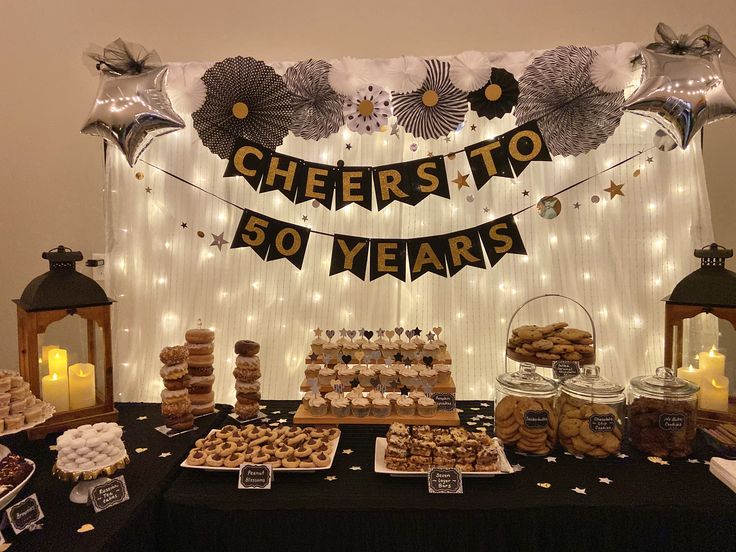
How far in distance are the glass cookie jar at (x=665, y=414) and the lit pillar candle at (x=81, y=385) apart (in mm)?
1937

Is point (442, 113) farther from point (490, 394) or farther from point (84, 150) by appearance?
point (84, 150)

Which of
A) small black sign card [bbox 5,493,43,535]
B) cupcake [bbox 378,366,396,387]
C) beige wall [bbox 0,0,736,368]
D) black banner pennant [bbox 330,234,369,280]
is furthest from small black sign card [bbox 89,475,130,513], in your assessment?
beige wall [bbox 0,0,736,368]

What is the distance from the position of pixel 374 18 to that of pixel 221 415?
2.50 m

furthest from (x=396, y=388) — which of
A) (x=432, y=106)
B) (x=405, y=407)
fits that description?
(x=432, y=106)

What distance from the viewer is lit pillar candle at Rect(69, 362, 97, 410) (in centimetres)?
190

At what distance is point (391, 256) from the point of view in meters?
2.83

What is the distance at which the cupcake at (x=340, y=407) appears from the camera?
1973 mm

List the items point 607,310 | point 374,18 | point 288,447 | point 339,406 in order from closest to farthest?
1. point 288,447
2. point 339,406
3. point 607,310
4. point 374,18

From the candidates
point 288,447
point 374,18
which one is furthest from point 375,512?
point 374,18

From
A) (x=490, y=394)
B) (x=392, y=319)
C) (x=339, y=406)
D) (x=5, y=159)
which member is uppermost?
(x=5, y=159)

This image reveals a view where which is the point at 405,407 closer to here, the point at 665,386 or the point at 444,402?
the point at 444,402

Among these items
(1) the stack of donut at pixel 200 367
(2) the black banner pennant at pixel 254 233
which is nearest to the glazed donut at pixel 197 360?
(1) the stack of donut at pixel 200 367

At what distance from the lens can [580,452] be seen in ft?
5.71

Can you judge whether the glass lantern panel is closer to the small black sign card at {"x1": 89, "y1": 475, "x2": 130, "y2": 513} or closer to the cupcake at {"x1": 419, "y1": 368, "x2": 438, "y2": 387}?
the small black sign card at {"x1": 89, "y1": 475, "x2": 130, "y2": 513}
